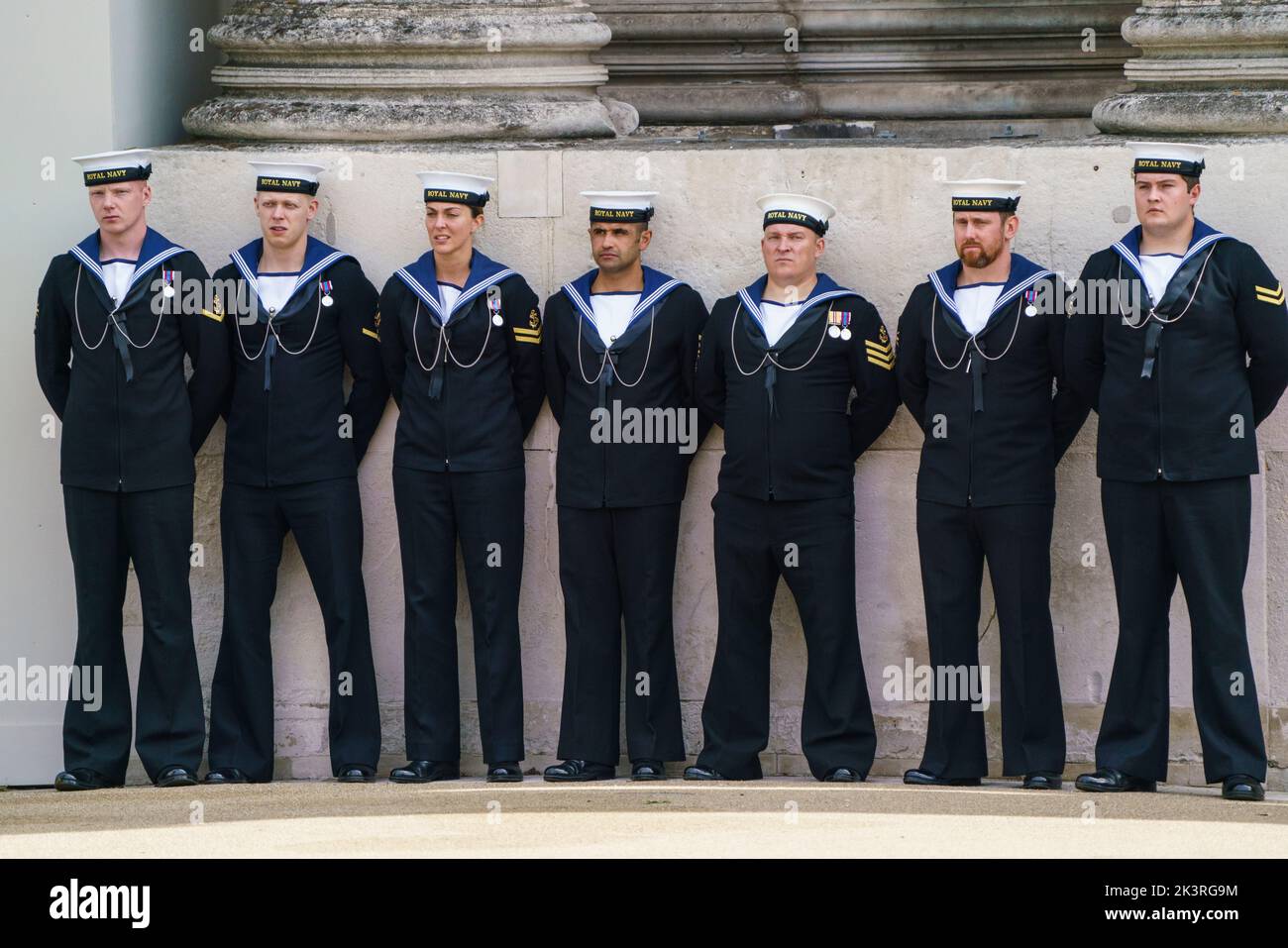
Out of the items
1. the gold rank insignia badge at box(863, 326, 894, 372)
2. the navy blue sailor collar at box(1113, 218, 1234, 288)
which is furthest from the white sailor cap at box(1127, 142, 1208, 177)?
the gold rank insignia badge at box(863, 326, 894, 372)

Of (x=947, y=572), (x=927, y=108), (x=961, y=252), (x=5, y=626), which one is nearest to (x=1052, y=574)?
(x=947, y=572)

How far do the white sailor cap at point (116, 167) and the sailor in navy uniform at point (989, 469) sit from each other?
2623mm

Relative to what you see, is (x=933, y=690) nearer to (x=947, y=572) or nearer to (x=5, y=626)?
(x=947, y=572)

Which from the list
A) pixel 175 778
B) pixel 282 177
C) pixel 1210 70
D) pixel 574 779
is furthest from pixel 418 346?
pixel 1210 70

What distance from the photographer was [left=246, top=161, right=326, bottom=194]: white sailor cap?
26.7ft

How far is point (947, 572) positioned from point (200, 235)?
2882 millimetres

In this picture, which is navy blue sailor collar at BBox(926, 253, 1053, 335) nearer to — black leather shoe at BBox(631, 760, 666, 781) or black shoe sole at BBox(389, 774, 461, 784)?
black leather shoe at BBox(631, 760, 666, 781)

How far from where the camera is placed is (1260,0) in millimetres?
8250

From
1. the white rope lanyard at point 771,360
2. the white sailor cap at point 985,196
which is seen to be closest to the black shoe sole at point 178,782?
the white rope lanyard at point 771,360

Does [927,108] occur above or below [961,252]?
above

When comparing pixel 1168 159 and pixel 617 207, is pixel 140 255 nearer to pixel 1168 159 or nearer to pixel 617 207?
pixel 617 207

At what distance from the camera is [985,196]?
305 inches

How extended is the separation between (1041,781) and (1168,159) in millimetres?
2007

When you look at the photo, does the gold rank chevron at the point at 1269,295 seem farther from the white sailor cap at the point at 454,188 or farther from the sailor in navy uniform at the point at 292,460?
the sailor in navy uniform at the point at 292,460
